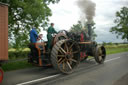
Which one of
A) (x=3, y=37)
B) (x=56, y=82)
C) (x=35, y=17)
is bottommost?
(x=56, y=82)

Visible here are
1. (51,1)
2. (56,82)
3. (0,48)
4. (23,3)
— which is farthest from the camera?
(51,1)

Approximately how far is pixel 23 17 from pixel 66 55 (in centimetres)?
766

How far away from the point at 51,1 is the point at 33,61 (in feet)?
35.8

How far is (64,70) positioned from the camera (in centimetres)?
627

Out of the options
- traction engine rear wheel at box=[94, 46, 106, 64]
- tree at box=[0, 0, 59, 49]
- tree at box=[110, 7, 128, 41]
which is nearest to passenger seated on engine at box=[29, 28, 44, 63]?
traction engine rear wheel at box=[94, 46, 106, 64]

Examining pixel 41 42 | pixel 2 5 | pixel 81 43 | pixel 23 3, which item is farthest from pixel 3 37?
pixel 23 3

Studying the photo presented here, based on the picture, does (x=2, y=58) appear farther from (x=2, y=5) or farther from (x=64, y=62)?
(x=64, y=62)

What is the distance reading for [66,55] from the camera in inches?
251

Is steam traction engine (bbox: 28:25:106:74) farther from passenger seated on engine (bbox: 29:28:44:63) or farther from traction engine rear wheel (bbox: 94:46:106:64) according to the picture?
traction engine rear wheel (bbox: 94:46:106:64)

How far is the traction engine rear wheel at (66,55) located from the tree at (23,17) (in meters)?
6.03

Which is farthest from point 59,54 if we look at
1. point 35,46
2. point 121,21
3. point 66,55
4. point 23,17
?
point 121,21

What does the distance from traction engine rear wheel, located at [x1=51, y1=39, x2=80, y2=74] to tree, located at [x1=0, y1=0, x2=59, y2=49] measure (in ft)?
19.8

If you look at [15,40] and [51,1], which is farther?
[51,1]

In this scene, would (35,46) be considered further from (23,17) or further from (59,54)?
(23,17)
